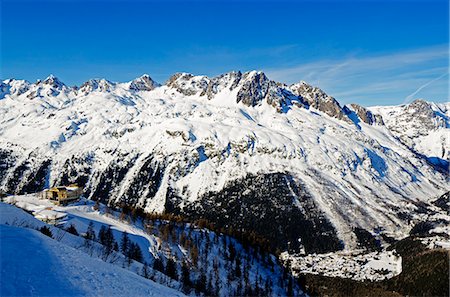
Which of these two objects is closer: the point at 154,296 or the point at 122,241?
the point at 154,296

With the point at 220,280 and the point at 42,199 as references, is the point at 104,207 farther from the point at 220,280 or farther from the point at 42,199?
the point at 220,280

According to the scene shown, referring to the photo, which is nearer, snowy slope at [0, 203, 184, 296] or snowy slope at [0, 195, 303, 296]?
snowy slope at [0, 203, 184, 296]

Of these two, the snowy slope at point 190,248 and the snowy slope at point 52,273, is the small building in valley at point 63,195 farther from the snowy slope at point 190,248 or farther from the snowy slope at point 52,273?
the snowy slope at point 52,273

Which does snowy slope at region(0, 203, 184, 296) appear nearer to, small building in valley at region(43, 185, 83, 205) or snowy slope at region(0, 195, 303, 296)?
snowy slope at region(0, 195, 303, 296)

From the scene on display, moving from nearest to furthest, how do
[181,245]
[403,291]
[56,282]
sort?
1. [56,282]
2. [181,245]
3. [403,291]

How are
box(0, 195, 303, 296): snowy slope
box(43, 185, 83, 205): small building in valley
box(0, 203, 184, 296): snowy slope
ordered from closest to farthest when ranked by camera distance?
box(0, 203, 184, 296): snowy slope, box(0, 195, 303, 296): snowy slope, box(43, 185, 83, 205): small building in valley

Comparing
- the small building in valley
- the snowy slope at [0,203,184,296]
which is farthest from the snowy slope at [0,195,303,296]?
the snowy slope at [0,203,184,296]

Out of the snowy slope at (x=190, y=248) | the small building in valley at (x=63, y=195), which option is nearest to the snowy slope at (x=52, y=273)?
the snowy slope at (x=190, y=248)

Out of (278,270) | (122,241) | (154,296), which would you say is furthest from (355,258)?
(154,296)

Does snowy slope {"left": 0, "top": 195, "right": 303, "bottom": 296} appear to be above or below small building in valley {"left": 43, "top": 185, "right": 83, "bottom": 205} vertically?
below

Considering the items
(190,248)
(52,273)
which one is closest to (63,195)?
(190,248)

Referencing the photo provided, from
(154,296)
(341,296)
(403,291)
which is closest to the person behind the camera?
(154,296)
